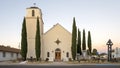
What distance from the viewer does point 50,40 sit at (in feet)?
159

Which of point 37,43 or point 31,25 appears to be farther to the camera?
point 31,25

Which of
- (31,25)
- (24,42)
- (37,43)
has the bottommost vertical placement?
(37,43)

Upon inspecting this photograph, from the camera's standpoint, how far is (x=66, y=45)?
4809 centimetres

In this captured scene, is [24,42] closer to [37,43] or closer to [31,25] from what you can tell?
[37,43]

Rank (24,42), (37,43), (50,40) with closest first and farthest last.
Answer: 1. (24,42)
2. (37,43)
3. (50,40)

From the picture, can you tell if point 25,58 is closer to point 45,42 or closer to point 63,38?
point 45,42

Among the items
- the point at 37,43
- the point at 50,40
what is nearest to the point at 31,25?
the point at 37,43

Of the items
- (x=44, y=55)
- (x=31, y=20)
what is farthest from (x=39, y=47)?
(x=31, y=20)

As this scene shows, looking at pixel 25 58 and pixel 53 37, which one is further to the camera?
pixel 53 37

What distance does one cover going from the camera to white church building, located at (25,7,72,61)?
47.8 meters

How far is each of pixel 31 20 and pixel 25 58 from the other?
8.18m

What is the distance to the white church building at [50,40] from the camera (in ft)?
157

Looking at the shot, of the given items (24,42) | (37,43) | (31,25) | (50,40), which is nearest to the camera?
(24,42)

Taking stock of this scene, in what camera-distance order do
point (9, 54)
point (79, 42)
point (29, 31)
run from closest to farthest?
point (29, 31) → point (79, 42) → point (9, 54)
